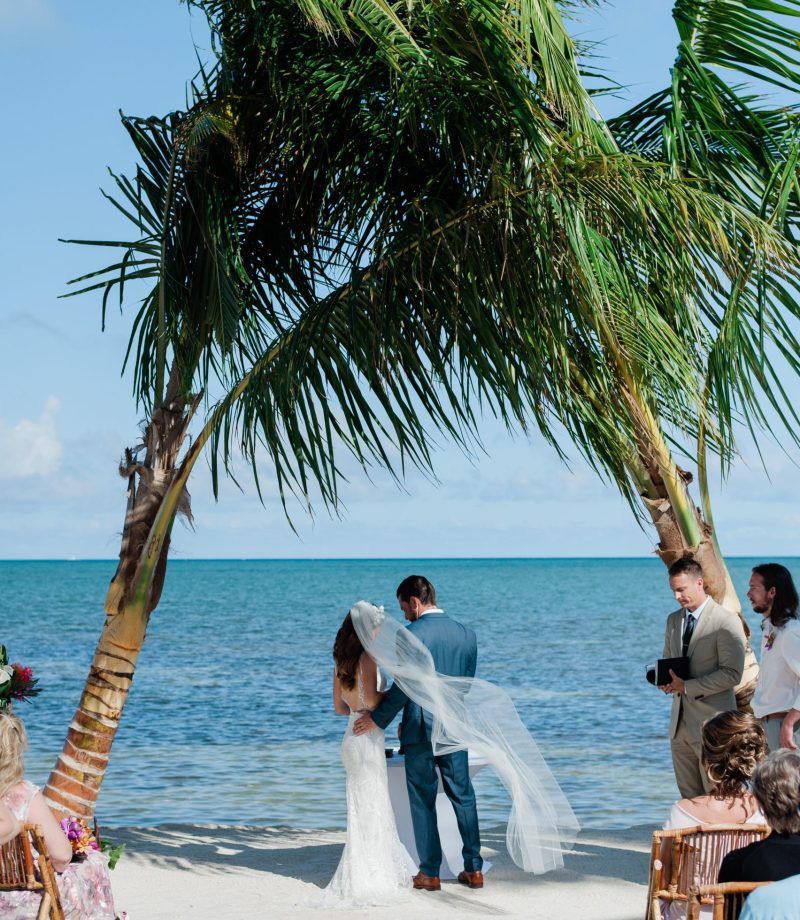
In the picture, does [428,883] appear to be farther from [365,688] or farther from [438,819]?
[365,688]

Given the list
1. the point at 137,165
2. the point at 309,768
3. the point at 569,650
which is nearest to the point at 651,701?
the point at 309,768

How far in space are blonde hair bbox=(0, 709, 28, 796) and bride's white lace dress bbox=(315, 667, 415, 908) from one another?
2.68 metres

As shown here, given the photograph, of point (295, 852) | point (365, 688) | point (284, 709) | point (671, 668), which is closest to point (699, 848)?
point (671, 668)

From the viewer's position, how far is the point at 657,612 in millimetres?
57750

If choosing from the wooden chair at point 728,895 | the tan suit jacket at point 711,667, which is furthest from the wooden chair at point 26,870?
the tan suit jacket at point 711,667

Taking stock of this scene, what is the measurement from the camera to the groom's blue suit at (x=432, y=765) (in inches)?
243

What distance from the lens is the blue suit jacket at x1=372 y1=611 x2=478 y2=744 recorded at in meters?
6.17

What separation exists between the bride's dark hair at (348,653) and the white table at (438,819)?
55 centimetres

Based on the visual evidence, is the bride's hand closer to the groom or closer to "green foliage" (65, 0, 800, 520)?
the groom

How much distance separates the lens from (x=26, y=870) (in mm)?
3760

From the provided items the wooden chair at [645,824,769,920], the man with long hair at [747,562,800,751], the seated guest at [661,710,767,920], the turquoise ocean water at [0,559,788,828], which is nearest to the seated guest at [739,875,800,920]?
the wooden chair at [645,824,769,920]

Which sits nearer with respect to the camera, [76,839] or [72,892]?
[72,892]

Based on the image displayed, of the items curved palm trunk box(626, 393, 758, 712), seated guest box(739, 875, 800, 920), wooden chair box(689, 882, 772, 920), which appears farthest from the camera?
curved palm trunk box(626, 393, 758, 712)

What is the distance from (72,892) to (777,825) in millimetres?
2601
